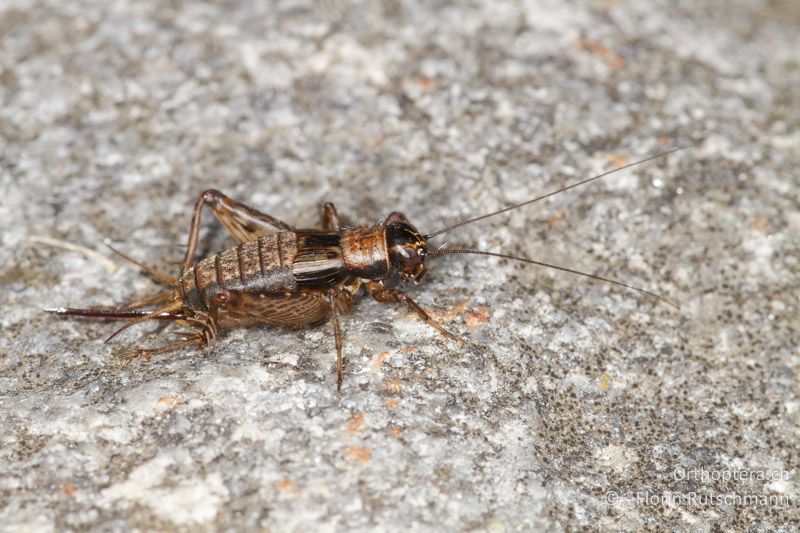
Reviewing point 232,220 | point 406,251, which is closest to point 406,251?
point 406,251

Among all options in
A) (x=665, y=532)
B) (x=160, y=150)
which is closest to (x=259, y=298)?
(x=160, y=150)

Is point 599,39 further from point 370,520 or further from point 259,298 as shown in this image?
point 370,520

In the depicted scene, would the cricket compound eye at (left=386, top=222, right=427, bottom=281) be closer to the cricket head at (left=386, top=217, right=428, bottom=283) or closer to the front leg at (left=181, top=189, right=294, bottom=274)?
the cricket head at (left=386, top=217, right=428, bottom=283)

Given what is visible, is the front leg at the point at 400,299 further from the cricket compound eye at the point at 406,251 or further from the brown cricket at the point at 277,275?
the cricket compound eye at the point at 406,251

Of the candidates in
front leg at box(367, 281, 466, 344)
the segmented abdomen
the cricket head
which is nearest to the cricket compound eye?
the cricket head

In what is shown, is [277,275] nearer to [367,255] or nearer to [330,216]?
[367,255]

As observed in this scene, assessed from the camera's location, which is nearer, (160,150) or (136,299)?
(136,299)
